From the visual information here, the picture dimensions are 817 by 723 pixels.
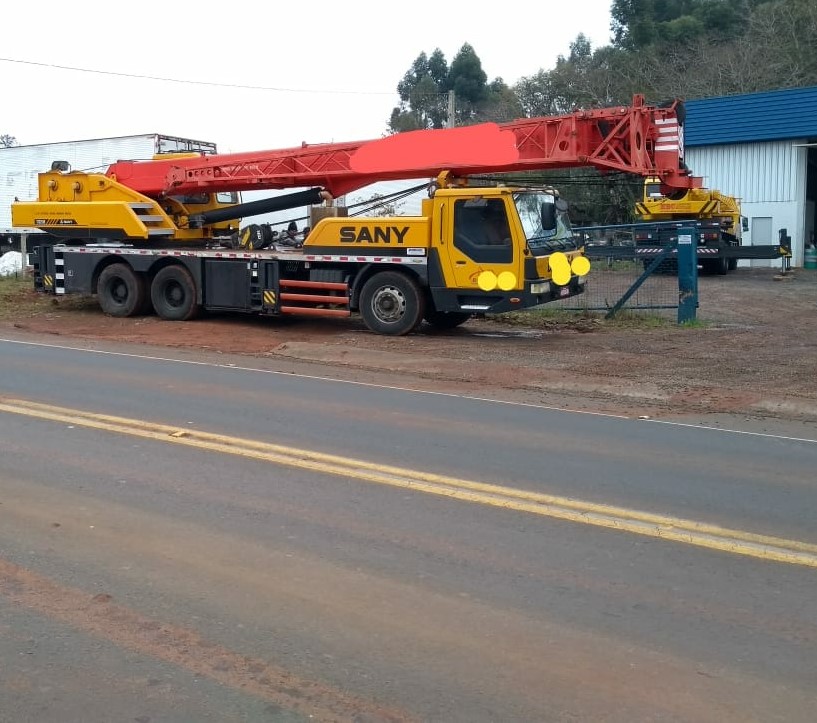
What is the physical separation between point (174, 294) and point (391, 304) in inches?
204

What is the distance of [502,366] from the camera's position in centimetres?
1459

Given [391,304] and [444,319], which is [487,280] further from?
[444,319]

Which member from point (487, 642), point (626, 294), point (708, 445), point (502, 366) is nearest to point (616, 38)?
point (626, 294)

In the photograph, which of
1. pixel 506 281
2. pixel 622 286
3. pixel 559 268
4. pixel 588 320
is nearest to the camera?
pixel 506 281

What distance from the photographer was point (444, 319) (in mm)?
18953

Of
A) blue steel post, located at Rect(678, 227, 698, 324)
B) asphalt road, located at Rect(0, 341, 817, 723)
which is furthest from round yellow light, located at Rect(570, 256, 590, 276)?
asphalt road, located at Rect(0, 341, 817, 723)

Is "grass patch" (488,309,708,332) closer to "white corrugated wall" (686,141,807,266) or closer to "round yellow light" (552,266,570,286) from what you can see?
"round yellow light" (552,266,570,286)

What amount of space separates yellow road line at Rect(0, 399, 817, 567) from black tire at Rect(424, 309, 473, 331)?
938cm

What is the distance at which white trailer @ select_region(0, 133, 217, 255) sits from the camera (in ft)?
122

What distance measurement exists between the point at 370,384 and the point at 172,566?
736cm

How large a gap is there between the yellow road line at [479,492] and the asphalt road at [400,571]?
3cm

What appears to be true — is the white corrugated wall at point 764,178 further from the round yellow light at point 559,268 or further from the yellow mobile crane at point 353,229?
the round yellow light at point 559,268

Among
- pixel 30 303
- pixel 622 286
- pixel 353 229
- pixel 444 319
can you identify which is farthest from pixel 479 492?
pixel 30 303

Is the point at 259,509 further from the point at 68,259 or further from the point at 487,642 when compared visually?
the point at 68,259
